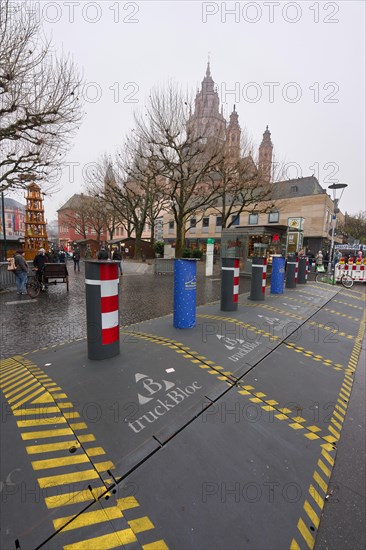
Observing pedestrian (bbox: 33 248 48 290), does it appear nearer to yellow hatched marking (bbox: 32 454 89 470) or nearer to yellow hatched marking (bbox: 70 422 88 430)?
yellow hatched marking (bbox: 70 422 88 430)

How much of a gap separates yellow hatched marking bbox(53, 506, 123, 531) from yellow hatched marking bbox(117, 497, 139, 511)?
3 cm

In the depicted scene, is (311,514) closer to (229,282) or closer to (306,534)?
(306,534)

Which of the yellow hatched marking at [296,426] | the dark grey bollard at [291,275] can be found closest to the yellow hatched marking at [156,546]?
the yellow hatched marking at [296,426]

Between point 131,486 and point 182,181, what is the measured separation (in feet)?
60.3

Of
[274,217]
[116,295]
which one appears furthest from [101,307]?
[274,217]

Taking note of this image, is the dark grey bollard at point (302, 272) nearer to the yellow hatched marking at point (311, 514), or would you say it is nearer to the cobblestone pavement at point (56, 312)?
the cobblestone pavement at point (56, 312)

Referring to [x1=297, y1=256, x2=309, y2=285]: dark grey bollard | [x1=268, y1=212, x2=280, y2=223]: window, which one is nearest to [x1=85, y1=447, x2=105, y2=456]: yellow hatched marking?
[x1=297, y1=256, x2=309, y2=285]: dark grey bollard

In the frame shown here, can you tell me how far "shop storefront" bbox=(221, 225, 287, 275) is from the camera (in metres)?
17.3

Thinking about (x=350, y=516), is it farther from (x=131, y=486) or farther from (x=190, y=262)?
(x=190, y=262)

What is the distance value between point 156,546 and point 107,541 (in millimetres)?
284

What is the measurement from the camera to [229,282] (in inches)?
242

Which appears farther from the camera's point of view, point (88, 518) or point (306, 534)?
point (306, 534)

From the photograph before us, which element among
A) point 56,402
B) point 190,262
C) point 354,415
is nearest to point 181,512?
point 56,402

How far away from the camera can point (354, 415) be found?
321 centimetres
